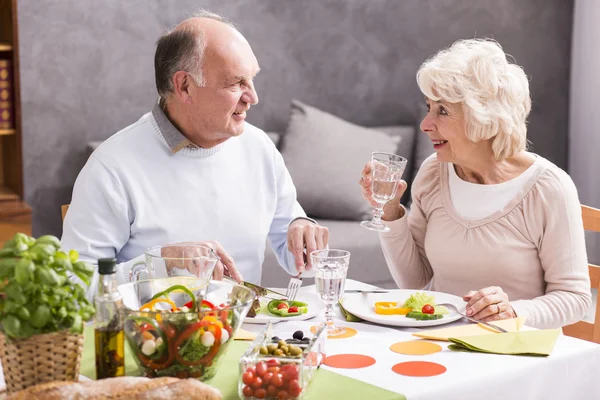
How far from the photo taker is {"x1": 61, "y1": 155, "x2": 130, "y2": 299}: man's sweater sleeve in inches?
83.4

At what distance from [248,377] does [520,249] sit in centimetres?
117

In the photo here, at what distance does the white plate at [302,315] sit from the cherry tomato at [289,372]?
46cm

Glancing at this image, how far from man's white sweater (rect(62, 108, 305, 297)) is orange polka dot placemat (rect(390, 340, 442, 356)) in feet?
2.26

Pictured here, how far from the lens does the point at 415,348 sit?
5.59 feet

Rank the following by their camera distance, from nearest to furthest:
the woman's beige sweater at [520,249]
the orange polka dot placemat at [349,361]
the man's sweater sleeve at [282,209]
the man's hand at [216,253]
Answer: the orange polka dot placemat at [349,361], the man's hand at [216,253], the woman's beige sweater at [520,249], the man's sweater sleeve at [282,209]

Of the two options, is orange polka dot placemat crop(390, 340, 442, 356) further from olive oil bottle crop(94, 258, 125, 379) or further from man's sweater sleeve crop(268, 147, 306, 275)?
man's sweater sleeve crop(268, 147, 306, 275)

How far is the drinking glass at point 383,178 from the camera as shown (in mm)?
2125

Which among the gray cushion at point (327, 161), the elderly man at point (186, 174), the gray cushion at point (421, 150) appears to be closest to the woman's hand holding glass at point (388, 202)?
the elderly man at point (186, 174)

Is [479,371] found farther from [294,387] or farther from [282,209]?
[282,209]

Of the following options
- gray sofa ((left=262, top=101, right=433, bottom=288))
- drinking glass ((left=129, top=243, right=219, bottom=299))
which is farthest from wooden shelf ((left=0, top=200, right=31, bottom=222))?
drinking glass ((left=129, top=243, right=219, bottom=299))

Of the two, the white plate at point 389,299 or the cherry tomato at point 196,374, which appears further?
the white plate at point 389,299

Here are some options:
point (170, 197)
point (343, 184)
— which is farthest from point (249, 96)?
point (343, 184)

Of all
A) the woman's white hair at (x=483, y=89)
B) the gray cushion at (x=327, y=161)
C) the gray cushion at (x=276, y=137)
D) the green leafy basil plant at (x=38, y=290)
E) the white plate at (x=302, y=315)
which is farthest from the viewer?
the gray cushion at (x=276, y=137)

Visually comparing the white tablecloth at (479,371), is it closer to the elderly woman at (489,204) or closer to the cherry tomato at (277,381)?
the cherry tomato at (277,381)
